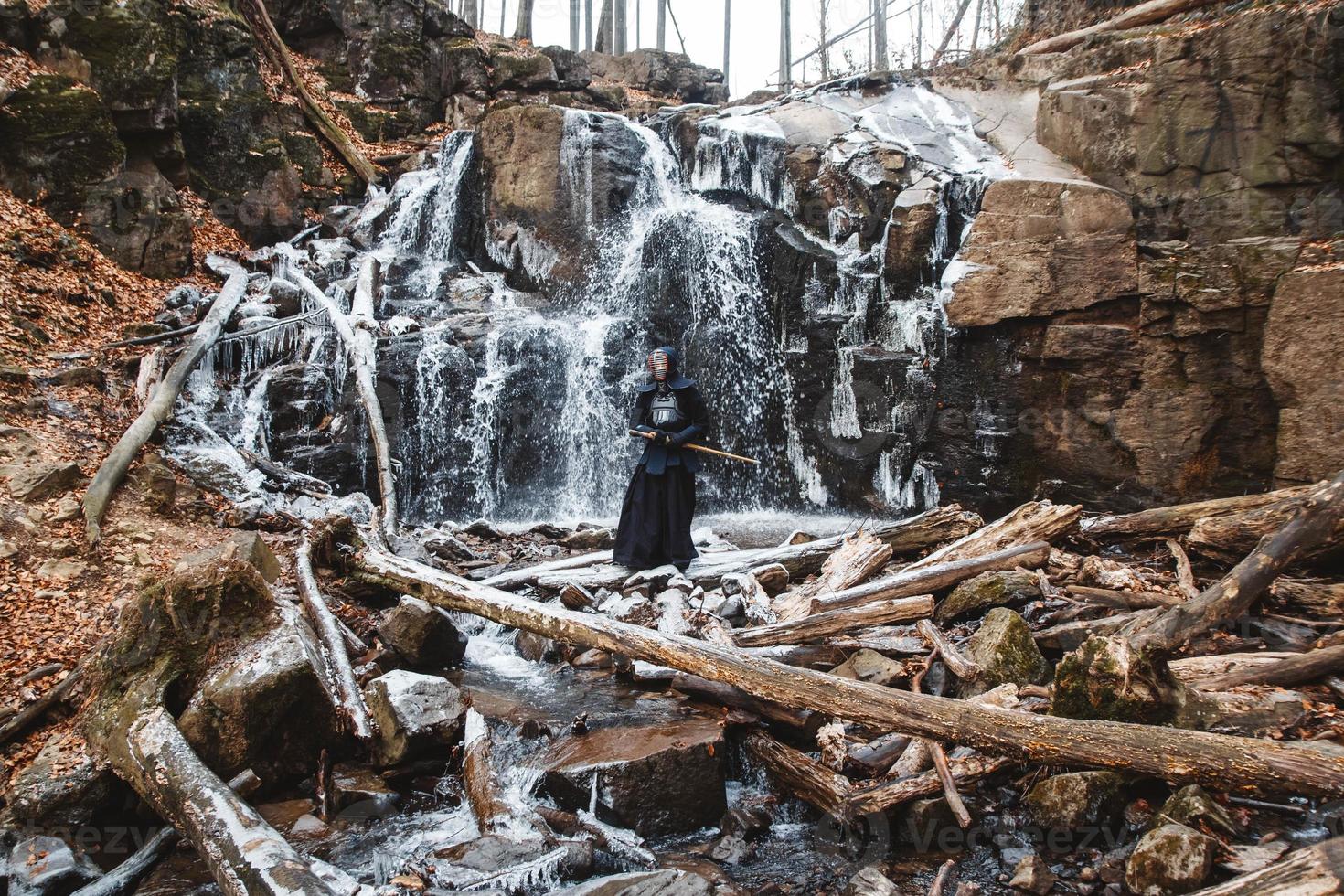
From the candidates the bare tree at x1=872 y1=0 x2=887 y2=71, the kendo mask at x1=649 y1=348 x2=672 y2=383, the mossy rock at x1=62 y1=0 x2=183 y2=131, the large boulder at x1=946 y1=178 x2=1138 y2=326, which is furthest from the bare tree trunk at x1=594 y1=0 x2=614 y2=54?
the kendo mask at x1=649 y1=348 x2=672 y2=383

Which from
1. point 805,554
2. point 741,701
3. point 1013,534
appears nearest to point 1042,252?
point 1013,534

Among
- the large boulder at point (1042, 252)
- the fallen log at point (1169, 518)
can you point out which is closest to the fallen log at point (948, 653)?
the fallen log at point (1169, 518)

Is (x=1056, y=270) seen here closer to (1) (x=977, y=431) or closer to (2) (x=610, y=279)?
(1) (x=977, y=431)

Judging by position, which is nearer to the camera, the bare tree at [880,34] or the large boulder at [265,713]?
the large boulder at [265,713]

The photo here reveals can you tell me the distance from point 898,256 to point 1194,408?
432 centimetres

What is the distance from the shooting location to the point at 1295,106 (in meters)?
9.09

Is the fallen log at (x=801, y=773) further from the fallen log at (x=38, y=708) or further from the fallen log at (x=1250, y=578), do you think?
the fallen log at (x=38, y=708)

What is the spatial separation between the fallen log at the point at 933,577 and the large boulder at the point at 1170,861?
100 inches

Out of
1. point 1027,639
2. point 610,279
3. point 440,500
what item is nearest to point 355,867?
point 1027,639

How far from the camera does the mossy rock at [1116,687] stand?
337 cm

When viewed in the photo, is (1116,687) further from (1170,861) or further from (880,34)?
(880,34)

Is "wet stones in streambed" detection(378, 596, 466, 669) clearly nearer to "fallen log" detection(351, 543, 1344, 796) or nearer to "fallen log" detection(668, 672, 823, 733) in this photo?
"fallen log" detection(351, 543, 1344, 796)

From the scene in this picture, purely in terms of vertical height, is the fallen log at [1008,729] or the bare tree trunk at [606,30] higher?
Result: the bare tree trunk at [606,30]

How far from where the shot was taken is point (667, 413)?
6.93m
